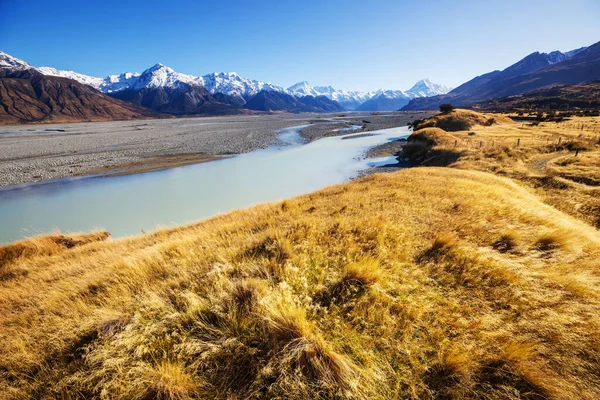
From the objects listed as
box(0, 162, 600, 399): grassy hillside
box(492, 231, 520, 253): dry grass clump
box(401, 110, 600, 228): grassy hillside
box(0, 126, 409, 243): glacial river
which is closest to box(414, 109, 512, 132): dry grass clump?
box(401, 110, 600, 228): grassy hillside

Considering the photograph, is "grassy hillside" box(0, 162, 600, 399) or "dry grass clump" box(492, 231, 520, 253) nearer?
"grassy hillside" box(0, 162, 600, 399)

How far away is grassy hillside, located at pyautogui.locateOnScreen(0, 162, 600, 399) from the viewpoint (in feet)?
8.34

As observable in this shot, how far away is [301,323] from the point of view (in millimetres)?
2982

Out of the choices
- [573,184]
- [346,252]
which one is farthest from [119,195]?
[573,184]

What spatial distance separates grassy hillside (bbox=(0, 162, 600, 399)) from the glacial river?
10.4 meters

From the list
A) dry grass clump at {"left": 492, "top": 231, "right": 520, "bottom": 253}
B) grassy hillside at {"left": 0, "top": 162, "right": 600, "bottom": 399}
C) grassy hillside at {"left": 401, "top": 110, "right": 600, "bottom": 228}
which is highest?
grassy hillside at {"left": 0, "top": 162, "right": 600, "bottom": 399}

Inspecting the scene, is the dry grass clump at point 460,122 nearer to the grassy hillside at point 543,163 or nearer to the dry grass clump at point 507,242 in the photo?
the grassy hillside at point 543,163

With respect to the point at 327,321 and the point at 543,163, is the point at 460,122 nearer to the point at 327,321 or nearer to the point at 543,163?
the point at 543,163

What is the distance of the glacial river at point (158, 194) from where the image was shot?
15000 millimetres

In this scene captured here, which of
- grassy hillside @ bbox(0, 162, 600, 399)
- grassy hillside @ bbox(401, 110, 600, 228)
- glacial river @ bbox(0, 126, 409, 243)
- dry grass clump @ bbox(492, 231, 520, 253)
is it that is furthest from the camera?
glacial river @ bbox(0, 126, 409, 243)

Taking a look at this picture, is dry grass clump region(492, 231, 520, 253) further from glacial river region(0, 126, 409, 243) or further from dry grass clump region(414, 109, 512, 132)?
dry grass clump region(414, 109, 512, 132)

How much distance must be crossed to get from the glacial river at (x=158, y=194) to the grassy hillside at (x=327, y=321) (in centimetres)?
1038

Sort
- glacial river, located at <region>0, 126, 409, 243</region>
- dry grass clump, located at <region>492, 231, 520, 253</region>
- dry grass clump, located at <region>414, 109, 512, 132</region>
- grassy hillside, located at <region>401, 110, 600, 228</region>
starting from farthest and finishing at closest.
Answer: dry grass clump, located at <region>414, 109, 512, 132</region>, glacial river, located at <region>0, 126, 409, 243</region>, grassy hillside, located at <region>401, 110, 600, 228</region>, dry grass clump, located at <region>492, 231, 520, 253</region>

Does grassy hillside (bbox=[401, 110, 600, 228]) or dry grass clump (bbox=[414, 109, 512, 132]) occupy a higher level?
dry grass clump (bbox=[414, 109, 512, 132])
